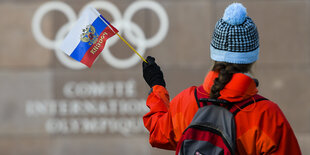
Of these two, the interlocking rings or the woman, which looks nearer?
the woman

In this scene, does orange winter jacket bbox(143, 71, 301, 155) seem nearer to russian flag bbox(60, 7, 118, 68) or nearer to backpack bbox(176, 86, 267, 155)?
backpack bbox(176, 86, 267, 155)

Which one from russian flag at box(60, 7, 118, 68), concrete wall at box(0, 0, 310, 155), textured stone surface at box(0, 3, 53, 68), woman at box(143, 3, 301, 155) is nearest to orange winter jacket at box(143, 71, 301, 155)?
woman at box(143, 3, 301, 155)

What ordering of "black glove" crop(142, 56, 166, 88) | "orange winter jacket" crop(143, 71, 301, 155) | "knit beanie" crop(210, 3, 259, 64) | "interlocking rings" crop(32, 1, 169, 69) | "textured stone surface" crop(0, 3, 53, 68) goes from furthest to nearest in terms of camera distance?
"textured stone surface" crop(0, 3, 53, 68)
"interlocking rings" crop(32, 1, 169, 69)
"black glove" crop(142, 56, 166, 88)
"knit beanie" crop(210, 3, 259, 64)
"orange winter jacket" crop(143, 71, 301, 155)

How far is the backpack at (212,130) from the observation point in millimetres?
1920

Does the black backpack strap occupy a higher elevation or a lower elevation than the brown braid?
lower

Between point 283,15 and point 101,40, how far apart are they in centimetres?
404

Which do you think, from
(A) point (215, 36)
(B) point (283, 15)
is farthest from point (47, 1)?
(A) point (215, 36)

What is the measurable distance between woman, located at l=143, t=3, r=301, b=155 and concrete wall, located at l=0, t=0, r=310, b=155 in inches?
157

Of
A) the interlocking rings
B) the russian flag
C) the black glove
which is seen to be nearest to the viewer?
the black glove

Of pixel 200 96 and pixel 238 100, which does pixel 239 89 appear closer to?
pixel 238 100

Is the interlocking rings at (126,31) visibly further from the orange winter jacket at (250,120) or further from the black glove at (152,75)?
the orange winter jacket at (250,120)

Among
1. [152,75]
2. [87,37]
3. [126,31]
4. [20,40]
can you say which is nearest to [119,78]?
[126,31]

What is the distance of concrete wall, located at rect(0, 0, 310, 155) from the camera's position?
6125 millimetres

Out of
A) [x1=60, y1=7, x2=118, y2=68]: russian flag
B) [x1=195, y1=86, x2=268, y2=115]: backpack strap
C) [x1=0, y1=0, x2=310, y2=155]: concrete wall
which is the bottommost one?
[x1=0, y1=0, x2=310, y2=155]: concrete wall
